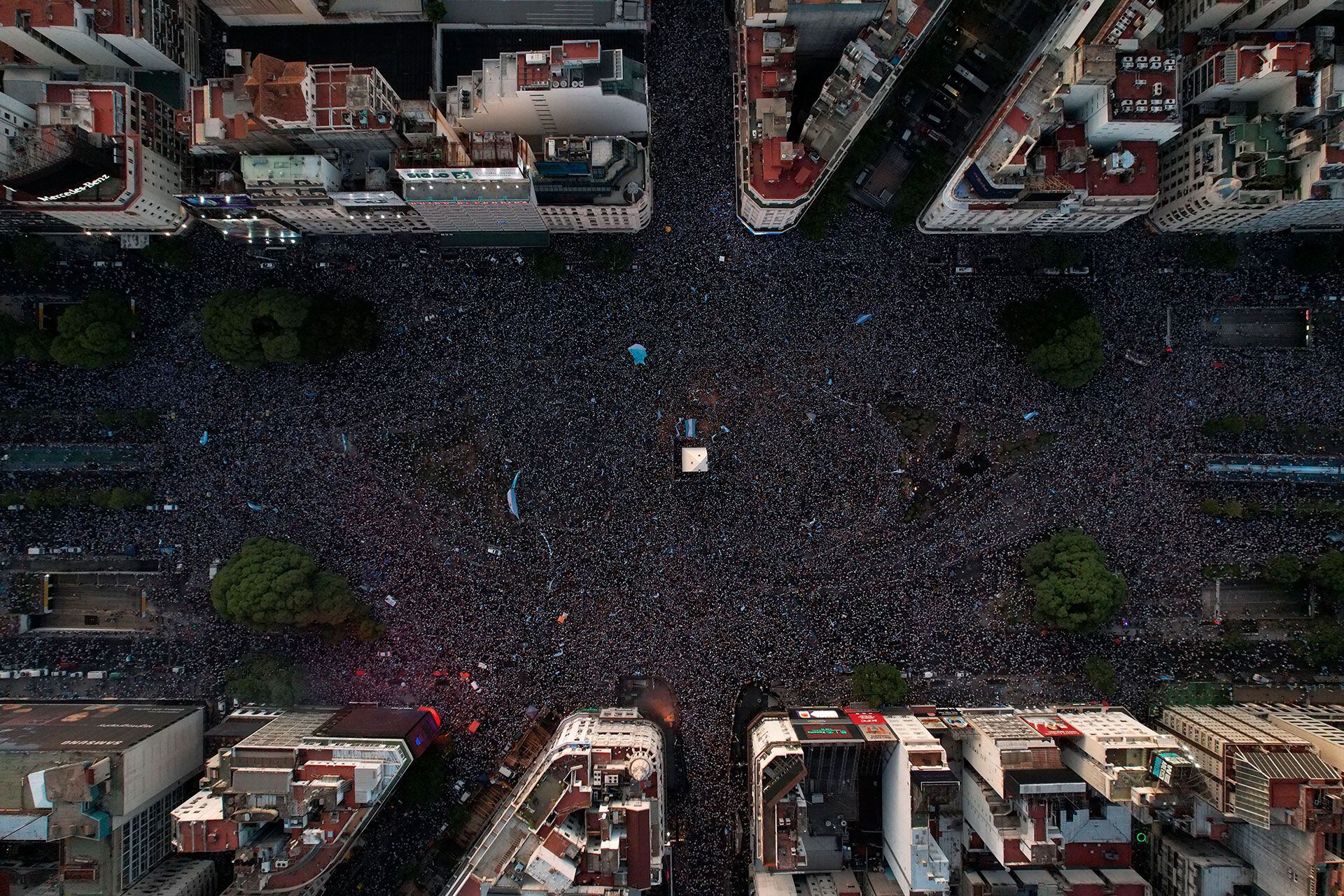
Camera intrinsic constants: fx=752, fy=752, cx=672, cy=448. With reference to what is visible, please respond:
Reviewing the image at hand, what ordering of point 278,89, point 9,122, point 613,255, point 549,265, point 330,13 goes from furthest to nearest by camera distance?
point 613,255
point 549,265
point 330,13
point 9,122
point 278,89

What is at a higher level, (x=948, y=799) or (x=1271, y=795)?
(x=1271, y=795)

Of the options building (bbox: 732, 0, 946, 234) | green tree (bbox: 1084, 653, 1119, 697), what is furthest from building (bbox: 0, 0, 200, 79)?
green tree (bbox: 1084, 653, 1119, 697)

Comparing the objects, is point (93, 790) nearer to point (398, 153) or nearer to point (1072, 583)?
point (398, 153)

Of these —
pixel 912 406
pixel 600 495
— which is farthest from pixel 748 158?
pixel 600 495

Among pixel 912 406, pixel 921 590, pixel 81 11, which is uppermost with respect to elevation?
pixel 81 11

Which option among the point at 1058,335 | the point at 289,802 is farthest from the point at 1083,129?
the point at 289,802

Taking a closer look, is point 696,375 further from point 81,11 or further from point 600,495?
point 81,11
